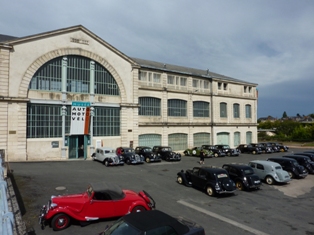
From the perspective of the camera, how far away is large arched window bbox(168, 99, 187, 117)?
35844 millimetres

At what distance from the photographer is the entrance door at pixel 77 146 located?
26.7 m

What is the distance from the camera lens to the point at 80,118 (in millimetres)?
26984

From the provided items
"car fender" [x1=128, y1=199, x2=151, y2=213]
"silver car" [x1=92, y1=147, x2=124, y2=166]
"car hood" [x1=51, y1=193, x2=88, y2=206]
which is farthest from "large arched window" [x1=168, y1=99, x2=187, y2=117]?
"car hood" [x1=51, y1=193, x2=88, y2=206]

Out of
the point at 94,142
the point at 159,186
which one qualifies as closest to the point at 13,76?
the point at 94,142

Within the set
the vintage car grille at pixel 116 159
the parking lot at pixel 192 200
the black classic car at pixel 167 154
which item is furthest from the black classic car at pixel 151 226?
the black classic car at pixel 167 154

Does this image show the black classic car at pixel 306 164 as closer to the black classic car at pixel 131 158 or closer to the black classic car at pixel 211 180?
the black classic car at pixel 211 180

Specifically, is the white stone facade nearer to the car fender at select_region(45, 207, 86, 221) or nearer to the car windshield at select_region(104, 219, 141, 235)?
the car fender at select_region(45, 207, 86, 221)

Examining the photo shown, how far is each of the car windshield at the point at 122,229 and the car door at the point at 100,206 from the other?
2914mm

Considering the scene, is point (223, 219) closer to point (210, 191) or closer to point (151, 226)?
point (210, 191)

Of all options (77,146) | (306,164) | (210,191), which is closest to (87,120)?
(77,146)

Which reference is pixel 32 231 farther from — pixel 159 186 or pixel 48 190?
pixel 159 186

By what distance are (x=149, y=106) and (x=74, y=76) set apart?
11048mm

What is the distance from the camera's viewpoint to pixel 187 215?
35.4 ft

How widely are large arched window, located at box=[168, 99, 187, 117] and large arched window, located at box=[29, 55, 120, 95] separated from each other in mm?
9224
